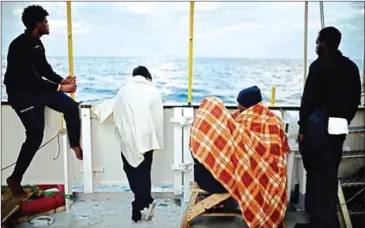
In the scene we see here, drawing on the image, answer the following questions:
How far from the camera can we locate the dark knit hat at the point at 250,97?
212 cm

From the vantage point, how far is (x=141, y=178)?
7.38ft

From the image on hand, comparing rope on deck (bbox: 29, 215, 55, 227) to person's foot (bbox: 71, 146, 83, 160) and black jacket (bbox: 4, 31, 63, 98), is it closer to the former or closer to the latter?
person's foot (bbox: 71, 146, 83, 160)

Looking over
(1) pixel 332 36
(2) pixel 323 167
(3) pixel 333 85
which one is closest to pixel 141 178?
(2) pixel 323 167

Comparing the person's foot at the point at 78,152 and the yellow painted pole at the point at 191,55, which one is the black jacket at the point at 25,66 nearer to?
the person's foot at the point at 78,152

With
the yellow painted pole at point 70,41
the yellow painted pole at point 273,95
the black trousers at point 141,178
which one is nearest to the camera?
the yellow painted pole at point 70,41

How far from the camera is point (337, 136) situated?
6.76 feet

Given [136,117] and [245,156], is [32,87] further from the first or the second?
[245,156]

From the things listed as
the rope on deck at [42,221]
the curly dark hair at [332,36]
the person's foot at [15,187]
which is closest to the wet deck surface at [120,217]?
the rope on deck at [42,221]

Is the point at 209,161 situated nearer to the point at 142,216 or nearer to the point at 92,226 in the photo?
the point at 142,216

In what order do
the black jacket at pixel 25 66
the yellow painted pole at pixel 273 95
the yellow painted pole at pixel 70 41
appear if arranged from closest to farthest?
the black jacket at pixel 25 66
the yellow painted pole at pixel 70 41
the yellow painted pole at pixel 273 95

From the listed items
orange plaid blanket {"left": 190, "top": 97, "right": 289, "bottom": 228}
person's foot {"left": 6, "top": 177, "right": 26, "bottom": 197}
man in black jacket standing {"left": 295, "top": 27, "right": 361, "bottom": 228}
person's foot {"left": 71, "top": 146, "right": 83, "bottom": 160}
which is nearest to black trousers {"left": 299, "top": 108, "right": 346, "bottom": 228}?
man in black jacket standing {"left": 295, "top": 27, "right": 361, "bottom": 228}

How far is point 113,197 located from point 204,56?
34.7 inches

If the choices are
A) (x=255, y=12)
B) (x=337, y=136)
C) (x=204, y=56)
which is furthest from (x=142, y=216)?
(x=255, y=12)

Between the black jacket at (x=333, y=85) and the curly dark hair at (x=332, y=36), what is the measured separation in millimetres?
49
